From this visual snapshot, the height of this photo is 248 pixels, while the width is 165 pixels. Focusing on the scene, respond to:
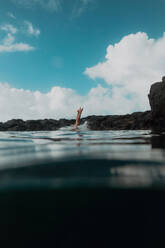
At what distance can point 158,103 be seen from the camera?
42.0 feet

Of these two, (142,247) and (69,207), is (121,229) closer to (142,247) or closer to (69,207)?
(142,247)

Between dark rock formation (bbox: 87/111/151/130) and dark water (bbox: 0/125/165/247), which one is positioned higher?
dark rock formation (bbox: 87/111/151/130)

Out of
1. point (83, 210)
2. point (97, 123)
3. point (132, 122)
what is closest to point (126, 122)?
point (132, 122)

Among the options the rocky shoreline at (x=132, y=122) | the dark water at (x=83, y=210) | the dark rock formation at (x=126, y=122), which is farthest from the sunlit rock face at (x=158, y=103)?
the dark water at (x=83, y=210)

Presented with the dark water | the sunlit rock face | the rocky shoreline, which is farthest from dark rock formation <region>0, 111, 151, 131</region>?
the dark water

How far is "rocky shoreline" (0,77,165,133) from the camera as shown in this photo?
41.4 ft

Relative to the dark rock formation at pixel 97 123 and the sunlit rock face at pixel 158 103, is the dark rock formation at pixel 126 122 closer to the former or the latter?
the dark rock formation at pixel 97 123

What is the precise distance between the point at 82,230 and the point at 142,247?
19cm

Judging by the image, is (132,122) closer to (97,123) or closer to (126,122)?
(126,122)

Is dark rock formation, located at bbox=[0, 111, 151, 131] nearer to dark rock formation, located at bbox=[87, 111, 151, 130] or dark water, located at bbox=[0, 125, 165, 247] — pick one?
dark rock formation, located at bbox=[87, 111, 151, 130]

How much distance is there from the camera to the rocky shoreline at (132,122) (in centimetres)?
1261

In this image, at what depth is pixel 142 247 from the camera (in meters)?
0.49

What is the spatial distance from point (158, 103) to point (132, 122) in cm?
340

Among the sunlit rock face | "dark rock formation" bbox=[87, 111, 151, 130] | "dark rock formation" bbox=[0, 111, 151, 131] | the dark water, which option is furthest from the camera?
"dark rock formation" bbox=[0, 111, 151, 131]
